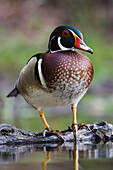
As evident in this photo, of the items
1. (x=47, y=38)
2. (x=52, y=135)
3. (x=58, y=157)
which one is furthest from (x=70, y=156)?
(x=47, y=38)

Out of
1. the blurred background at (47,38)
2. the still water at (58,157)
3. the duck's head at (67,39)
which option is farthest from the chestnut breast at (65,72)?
the blurred background at (47,38)

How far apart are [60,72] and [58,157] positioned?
1.01 meters

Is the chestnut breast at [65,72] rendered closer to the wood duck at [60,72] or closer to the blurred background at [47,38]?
the wood duck at [60,72]

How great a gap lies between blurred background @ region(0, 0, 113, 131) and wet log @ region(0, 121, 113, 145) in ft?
8.26

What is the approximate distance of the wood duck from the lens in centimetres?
425

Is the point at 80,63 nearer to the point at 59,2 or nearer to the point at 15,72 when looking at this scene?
the point at 15,72

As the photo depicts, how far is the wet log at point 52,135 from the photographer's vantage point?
4.25 metres

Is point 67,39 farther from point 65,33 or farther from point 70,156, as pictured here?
point 70,156

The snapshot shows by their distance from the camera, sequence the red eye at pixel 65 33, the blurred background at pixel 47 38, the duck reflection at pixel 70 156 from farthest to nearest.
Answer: the blurred background at pixel 47 38 → the red eye at pixel 65 33 → the duck reflection at pixel 70 156

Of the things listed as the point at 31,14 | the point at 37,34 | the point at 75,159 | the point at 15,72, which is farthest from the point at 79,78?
the point at 31,14

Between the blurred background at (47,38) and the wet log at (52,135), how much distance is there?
2.52 meters

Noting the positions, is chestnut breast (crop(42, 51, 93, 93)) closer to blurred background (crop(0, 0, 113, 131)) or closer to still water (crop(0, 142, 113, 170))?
still water (crop(0, 142, 113, 170))

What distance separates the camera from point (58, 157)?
3512 millimetres

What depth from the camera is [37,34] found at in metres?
11.9
